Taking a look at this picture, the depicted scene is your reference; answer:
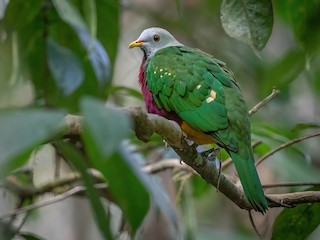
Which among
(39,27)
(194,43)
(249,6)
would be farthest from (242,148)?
(194,43)

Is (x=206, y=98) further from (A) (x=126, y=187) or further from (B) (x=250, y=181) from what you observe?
(A) (x=126, y=187)

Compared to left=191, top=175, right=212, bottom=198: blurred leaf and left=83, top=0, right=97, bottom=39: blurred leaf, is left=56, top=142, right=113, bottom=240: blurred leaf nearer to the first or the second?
left=83, top=0, right=97, bottom=39: blurred leaf

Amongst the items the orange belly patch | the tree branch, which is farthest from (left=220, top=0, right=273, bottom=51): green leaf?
the orange belly patch

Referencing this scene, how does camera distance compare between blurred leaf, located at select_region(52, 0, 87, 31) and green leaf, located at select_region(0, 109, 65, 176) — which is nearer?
green leaf, located at select_region(0, 109, 65, 176)

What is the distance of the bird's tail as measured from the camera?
208cm

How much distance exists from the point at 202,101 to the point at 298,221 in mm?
485

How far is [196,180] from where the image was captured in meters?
3.34

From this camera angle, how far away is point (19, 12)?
97.7 inches

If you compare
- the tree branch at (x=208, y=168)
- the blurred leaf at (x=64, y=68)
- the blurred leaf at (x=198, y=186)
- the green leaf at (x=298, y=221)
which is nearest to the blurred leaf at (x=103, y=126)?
the tree branch at (x=208, y=168)

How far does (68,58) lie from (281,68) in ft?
4.35

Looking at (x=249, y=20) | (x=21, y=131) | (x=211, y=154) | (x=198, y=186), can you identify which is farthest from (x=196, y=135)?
(x=21, y=131)

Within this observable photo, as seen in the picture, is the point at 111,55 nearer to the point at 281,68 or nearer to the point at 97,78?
the point at 97,78

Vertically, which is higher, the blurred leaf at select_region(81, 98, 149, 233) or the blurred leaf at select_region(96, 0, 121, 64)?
the blurred leaf at select_region(81, 98, 149, 233)

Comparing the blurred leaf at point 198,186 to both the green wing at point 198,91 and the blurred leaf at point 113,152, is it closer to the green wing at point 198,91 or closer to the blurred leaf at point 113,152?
the green wing at point 198,91
